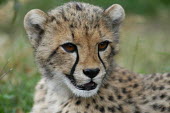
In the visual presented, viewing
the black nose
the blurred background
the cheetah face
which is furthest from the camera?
the blurred background

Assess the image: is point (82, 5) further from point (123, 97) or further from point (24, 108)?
point (24, 108)

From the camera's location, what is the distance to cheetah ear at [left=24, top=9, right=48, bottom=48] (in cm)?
579

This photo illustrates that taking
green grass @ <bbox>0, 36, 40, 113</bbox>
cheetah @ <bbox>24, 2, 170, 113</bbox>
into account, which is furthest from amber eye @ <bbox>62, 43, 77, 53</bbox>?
green grass @ <bbox>0, 36, 40, 113</bbox>

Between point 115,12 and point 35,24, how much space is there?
2.82 feet

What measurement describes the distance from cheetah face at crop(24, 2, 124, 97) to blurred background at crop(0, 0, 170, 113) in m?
0.45

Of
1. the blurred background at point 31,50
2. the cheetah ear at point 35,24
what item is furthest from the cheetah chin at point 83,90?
the blurred background at point 31,50

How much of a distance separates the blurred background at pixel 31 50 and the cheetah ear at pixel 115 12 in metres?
0.37

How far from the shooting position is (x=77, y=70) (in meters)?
5.41

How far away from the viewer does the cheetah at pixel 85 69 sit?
5.49m

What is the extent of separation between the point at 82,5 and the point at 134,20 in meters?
6.26

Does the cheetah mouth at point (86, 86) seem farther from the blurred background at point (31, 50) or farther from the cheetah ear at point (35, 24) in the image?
the blurred background at point (31, 50)

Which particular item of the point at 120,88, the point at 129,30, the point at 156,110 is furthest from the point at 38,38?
the point at 129,30

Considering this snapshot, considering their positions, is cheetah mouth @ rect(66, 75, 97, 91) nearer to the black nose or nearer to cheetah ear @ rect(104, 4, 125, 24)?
the black nose

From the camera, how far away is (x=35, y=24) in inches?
231
